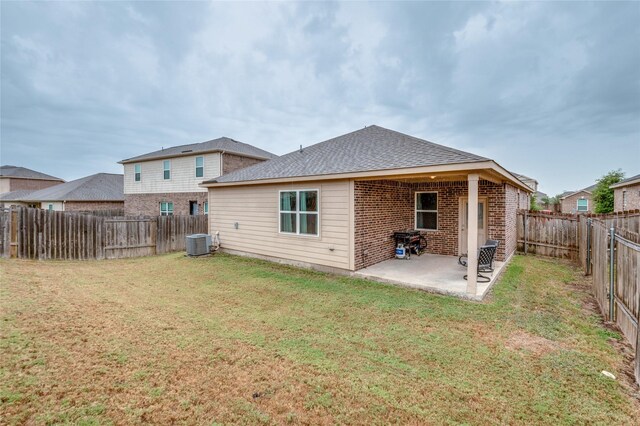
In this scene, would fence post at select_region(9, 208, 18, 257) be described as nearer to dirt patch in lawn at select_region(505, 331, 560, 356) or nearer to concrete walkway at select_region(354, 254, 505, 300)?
concrete walkway at select_region(354, 254, 505, 300)

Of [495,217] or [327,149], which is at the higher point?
[327,149]

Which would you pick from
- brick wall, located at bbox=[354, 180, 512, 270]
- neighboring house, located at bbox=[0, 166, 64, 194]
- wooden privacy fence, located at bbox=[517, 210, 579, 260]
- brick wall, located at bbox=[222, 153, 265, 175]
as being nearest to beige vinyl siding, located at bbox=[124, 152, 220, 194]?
brick wall, located at bbox=[222, 153, 265, 175]

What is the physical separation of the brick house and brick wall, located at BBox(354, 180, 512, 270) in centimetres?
4990

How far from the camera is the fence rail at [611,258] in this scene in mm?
3910

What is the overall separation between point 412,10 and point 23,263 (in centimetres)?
1791

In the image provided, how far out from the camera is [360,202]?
8078 millimetres

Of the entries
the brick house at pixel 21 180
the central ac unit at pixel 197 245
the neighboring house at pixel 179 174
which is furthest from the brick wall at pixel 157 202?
the brick house at pixel 21 180

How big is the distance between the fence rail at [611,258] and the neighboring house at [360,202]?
163cm

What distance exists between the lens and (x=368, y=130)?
11.7 meters

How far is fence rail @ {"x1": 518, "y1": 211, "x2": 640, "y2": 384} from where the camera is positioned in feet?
12.8

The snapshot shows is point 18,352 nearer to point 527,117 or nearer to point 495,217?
point 495,217

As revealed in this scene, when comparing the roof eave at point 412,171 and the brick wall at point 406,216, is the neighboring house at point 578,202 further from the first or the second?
the roof eave at point 412,171

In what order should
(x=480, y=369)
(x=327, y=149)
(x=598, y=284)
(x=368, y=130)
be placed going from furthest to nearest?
1. (x=368, y=130)
2. (x=327, y=149)
3. (x=598, y=284)
4. (x=480, y=369)

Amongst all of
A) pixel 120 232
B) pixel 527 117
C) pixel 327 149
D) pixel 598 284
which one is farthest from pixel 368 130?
pixel 527 117
